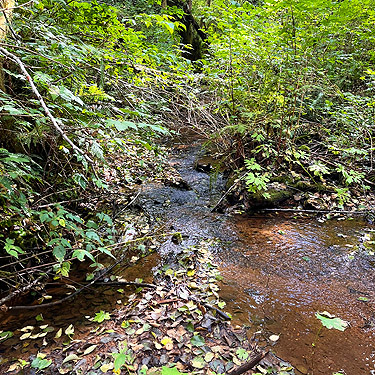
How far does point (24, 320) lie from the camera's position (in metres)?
2.66

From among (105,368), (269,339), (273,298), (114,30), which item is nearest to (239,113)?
(114,30)

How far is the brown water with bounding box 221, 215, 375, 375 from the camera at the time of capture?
7.39ft

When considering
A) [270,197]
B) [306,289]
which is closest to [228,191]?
[270,197]

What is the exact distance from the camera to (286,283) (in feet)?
10.3

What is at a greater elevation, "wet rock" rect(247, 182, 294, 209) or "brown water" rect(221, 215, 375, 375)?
"wet rock" rect(247, 182, 294, 209)

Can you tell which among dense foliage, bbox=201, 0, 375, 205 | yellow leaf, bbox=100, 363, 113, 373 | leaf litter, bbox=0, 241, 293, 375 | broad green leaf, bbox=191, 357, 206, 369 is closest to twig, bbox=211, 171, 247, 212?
dense foliage, bbox=201, 0, 375, 205

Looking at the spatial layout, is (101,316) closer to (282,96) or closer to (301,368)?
(301,368)

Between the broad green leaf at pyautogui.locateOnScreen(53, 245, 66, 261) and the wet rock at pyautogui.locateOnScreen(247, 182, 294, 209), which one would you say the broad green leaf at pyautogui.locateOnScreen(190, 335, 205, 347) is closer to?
the broad green leaf at pyautogui.locateOnScreen(53, 245, 66, 261)

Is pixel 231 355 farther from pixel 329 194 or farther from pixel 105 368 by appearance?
pixel 329 194

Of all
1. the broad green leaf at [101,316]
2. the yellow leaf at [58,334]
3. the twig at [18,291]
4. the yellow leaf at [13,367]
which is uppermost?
the twig at [18,291]

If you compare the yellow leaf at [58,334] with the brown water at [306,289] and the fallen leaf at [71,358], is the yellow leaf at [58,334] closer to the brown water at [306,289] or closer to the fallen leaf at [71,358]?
the fallen leaf at [71,358]

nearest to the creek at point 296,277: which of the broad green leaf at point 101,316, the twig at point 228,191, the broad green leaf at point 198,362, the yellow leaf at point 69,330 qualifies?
the twig at point 228,191

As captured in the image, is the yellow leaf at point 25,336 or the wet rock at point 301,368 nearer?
the wet rock at point 301,368

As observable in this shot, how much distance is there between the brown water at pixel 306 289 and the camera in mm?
2252
